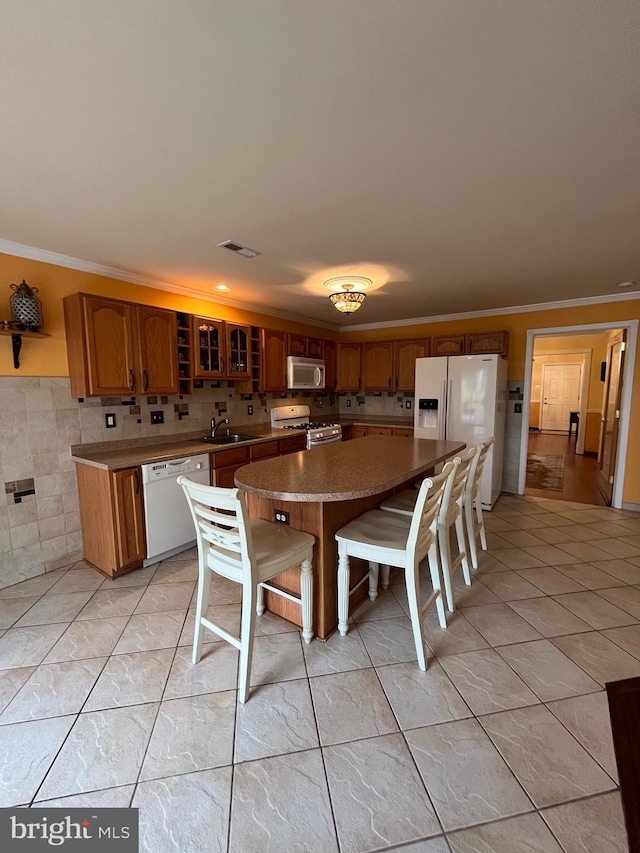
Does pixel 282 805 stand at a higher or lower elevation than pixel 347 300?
lower

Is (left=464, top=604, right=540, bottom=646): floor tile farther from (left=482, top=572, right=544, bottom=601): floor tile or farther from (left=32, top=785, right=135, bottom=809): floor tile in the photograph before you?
(left=32, top=785, right=135, bottom=809): floor tile

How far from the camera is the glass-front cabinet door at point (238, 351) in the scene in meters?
3.76

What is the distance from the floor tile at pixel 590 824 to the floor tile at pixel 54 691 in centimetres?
187

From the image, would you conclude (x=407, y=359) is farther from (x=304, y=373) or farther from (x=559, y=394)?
(x=559, y=394)

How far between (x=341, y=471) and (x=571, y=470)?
582cm

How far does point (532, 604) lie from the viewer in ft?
7.49

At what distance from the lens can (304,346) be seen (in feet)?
15.5

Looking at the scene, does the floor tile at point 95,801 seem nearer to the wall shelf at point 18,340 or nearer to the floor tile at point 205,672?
the floor tile at point 205,672

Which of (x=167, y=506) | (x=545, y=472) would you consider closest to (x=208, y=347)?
(x=167, y=506)

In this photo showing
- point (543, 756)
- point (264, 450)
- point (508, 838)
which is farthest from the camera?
point (264, 450)

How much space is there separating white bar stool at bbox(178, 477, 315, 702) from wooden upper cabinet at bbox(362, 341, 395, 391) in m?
3.55

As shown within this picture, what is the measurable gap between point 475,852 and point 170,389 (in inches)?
127

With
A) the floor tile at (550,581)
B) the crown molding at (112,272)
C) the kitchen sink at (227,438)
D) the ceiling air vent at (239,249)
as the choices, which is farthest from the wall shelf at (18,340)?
the floor tile at (550,581)

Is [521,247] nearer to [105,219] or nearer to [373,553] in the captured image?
[373,553]
